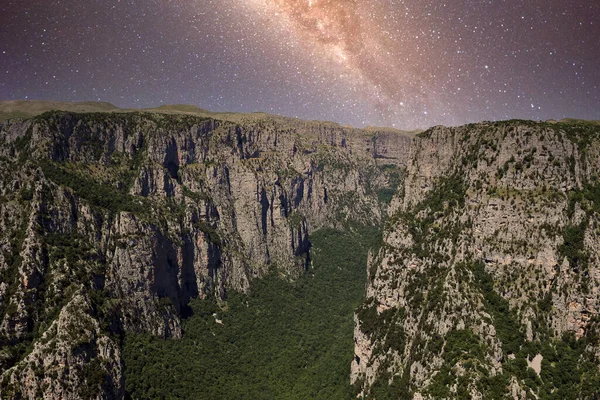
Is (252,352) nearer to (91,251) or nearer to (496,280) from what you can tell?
(91,251)

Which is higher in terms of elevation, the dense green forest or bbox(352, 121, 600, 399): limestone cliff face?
bbox(352, 121, 600, 399): limestone cliff face

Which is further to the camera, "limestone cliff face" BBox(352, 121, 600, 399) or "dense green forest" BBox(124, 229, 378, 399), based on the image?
"dense green forest" BBox(124, 229, 378, 399)

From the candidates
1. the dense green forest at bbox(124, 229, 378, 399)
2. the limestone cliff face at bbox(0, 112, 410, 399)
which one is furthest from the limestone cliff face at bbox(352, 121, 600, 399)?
the limestone cliff face at bbox(0, 112, 410, 399)

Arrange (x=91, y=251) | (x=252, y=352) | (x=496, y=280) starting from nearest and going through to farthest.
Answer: (x=496, y=280), (x=91, y=251), (x=252, y=352)

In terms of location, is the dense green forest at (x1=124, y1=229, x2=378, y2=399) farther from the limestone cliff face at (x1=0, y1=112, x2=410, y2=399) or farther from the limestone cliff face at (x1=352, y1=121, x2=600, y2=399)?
the limestone cliff face at (x1=352, y1=121, x2=600, y2=399)

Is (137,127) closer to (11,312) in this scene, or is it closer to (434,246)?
(11,312)

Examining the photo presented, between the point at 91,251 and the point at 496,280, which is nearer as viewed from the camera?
the point at 496,280

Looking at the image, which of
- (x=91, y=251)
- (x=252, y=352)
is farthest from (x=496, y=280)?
(x=91, y=251)
